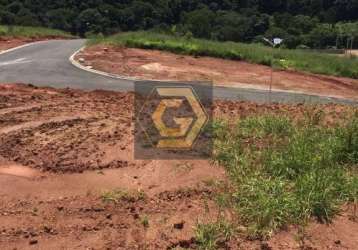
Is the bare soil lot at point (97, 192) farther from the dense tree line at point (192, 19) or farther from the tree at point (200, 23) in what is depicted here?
the dense tree line at point (192, 19)

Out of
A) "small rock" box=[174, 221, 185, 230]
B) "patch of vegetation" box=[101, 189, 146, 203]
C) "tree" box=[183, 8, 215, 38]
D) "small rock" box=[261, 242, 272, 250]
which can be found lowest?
"tree" box=[183, 8, 215, 38]

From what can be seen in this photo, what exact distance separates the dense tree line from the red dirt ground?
2293cm

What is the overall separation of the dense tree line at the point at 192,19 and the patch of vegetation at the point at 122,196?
37.7m

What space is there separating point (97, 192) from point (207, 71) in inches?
487

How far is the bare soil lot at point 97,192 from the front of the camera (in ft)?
19.0

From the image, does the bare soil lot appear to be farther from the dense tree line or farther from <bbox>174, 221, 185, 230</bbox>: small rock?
the dense tree line

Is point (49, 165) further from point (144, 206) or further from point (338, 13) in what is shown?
point (338, 13)

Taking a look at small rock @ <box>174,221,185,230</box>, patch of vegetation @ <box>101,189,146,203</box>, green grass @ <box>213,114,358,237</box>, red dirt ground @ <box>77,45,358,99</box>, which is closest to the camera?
small rock @ <box>174,221,185,230</box>

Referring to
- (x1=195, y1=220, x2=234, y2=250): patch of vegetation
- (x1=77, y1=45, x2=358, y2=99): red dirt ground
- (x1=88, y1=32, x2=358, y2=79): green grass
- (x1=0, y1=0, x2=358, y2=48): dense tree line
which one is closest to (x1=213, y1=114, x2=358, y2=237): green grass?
(x1=195, y1=220, x2=234, y2=250): patch of vegetation

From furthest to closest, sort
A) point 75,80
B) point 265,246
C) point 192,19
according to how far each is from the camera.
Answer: point 192,19 → point 75,80 → point 265,246

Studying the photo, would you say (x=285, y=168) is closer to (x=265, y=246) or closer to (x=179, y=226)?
(x=265, y=246)

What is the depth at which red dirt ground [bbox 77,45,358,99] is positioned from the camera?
56.6ft

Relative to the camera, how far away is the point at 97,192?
6875 millimetres

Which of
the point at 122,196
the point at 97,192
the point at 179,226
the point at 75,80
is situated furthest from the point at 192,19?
the point at 179,226
